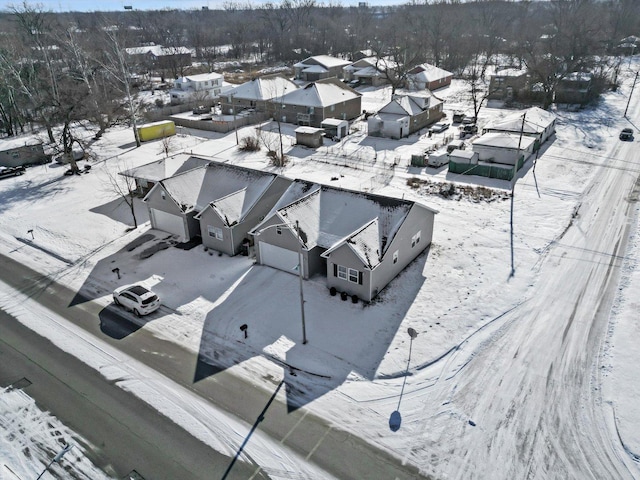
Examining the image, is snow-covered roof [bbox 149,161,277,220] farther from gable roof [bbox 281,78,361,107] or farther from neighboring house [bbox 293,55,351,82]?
neighboring house [bbox 293,55,351,82]

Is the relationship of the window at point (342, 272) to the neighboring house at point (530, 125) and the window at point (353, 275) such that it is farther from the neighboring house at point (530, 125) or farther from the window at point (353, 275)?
the neighboring house at point (530, 125)

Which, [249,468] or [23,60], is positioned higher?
[23,60]

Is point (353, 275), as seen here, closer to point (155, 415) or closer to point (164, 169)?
point (155, 415)

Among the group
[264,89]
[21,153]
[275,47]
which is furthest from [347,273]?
[275,47]

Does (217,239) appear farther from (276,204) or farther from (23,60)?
(23,60)

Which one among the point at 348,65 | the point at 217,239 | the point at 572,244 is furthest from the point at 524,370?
the point at 348,65

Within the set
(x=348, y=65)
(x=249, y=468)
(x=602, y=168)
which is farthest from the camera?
(x=348, y=65)
